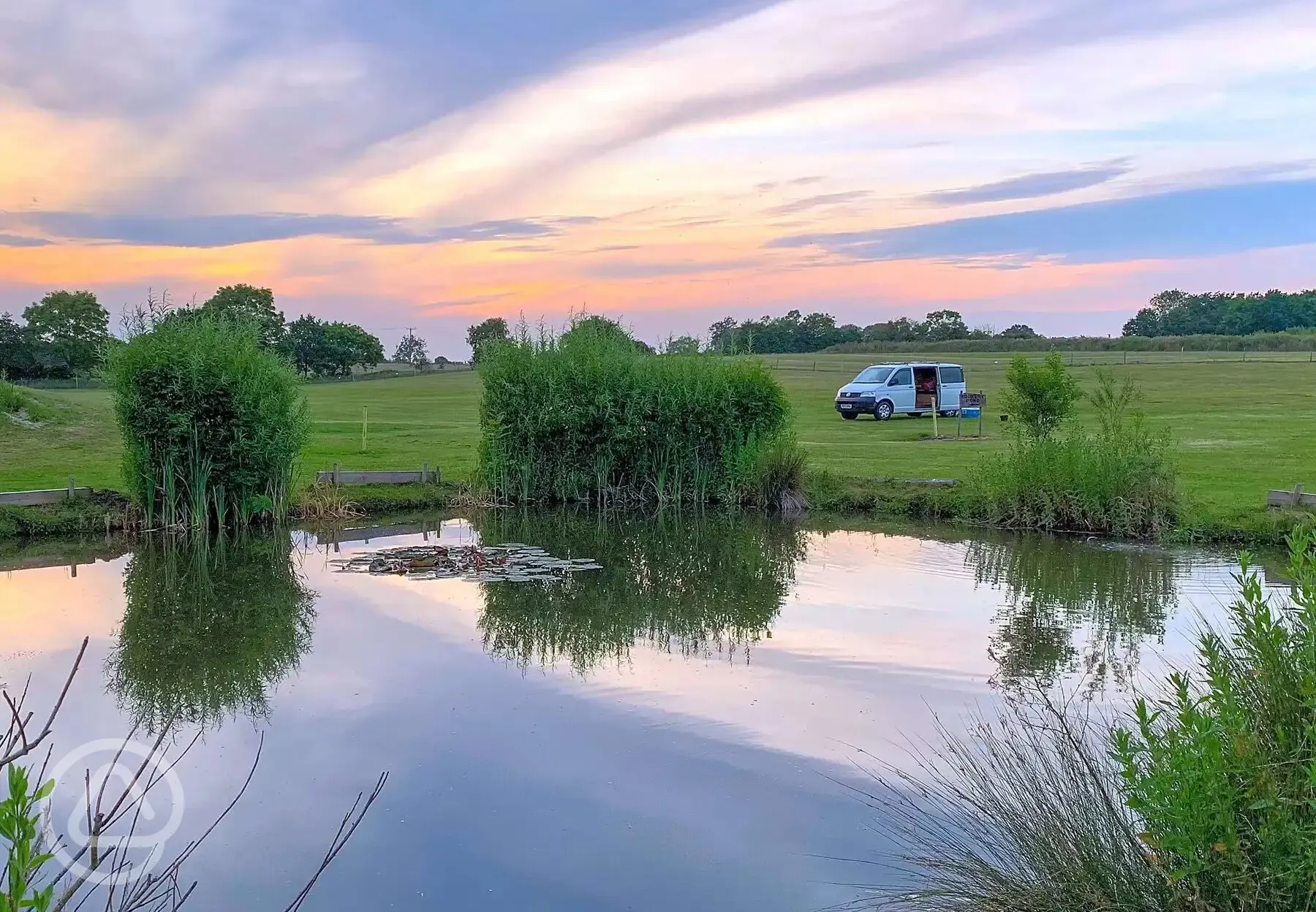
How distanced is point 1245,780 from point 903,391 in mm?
33529

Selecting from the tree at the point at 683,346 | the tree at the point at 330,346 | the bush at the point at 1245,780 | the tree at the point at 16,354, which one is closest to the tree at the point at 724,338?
the tree at the point at 683,346

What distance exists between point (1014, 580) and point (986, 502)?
4869 mm

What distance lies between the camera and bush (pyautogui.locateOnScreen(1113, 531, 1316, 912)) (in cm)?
365

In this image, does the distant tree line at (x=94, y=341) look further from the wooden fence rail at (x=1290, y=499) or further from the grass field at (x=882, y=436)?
the wooden fence rail at (x=1290, y=499)

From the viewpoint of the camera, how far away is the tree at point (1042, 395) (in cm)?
1828

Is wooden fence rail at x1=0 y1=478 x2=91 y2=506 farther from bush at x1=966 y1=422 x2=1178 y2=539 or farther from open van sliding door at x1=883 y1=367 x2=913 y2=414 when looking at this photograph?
open van sliding door at x1=883 y1=367 x2=913 y2=414

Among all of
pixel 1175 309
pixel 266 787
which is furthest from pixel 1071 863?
pixel 1175 309

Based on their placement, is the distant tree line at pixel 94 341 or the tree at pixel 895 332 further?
the tree at pixel 895 332

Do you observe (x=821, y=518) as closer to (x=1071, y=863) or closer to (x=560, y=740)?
(x=560, y=740)

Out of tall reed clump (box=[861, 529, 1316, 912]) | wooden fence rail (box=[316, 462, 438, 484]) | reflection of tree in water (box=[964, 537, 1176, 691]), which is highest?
wooden fence rail (box=[316, 462, 438, 484])

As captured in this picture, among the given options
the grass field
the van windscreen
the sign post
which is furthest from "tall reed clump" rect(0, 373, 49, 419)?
the sign post

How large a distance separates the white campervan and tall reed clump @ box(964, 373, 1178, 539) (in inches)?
673

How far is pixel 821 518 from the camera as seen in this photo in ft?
67.3

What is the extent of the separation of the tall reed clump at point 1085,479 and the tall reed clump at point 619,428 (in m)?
5.00
